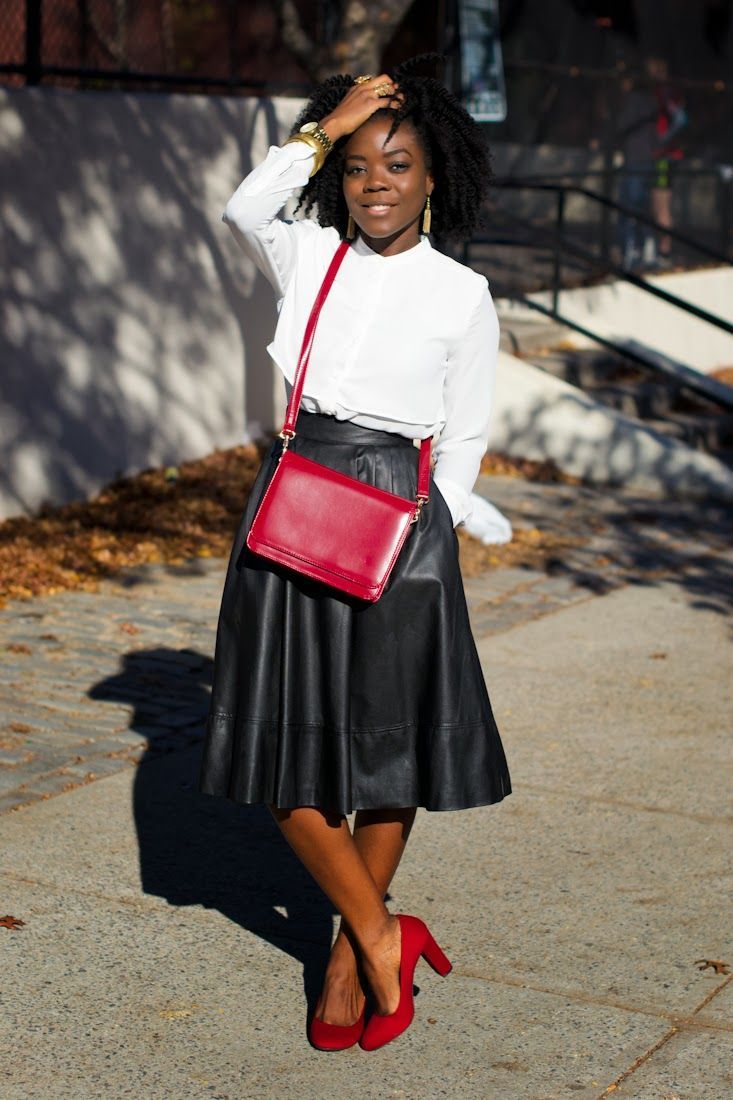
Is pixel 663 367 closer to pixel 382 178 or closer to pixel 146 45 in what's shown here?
pixel 146 45

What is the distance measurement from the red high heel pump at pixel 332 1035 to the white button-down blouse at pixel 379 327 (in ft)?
3.80

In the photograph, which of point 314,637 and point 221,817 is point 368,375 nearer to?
point 314,637

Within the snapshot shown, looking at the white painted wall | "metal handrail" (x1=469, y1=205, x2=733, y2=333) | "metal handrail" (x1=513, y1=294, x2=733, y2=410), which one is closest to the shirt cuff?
"metal handrail" (x1=469, y1=205, x2=733, y2=333)

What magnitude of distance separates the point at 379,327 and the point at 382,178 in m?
0.33

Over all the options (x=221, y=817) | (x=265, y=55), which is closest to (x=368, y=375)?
(x=221, y=817)

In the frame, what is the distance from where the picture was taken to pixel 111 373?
9734mm

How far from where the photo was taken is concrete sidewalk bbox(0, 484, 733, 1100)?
3.54 metres

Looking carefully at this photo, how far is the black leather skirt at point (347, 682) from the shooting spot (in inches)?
139

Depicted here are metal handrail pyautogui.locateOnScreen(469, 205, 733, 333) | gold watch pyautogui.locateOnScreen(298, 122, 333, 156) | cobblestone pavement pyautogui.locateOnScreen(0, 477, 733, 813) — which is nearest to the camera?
gold watch pyautogui.locateOnScreen(298, 122, 333, 156)

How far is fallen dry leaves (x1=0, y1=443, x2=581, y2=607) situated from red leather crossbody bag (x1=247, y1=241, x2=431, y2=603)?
12.3 ft

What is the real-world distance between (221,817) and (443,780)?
1697 millimetres

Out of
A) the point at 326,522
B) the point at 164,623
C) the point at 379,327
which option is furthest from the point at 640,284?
the point at 326,522

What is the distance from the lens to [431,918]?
4371 mm

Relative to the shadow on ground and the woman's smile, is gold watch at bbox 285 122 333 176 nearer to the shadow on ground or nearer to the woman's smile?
the woman's smile
